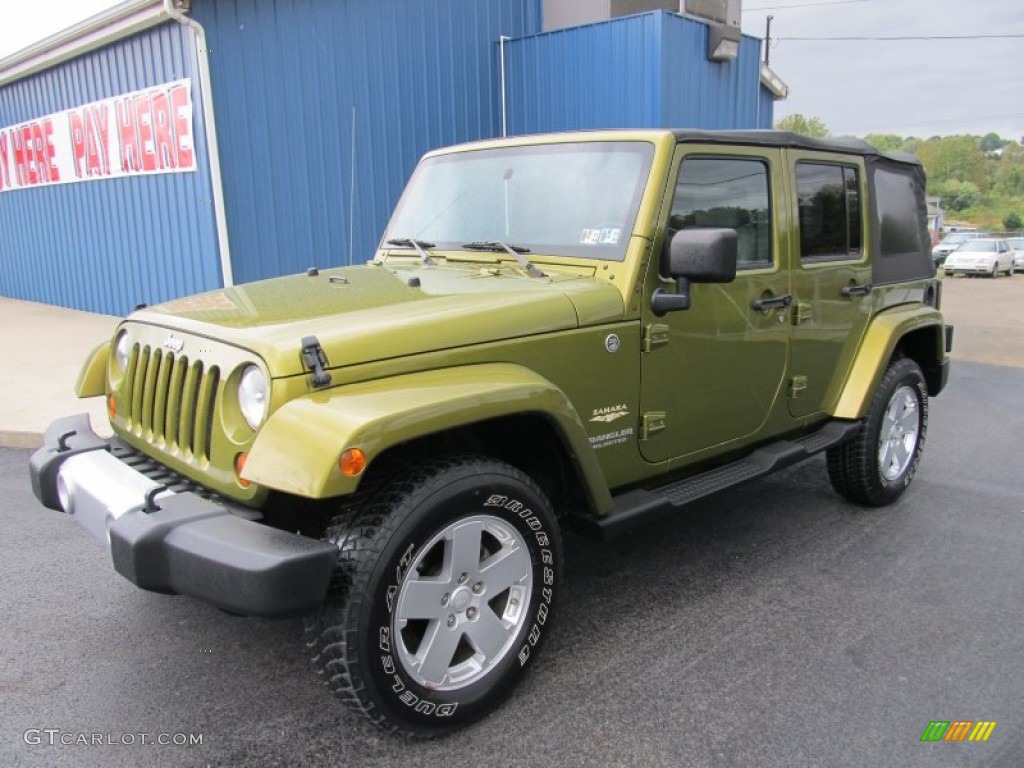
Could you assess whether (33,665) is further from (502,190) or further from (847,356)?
(847,356)

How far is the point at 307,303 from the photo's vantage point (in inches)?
116

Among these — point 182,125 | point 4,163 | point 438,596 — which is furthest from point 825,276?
point 4,163

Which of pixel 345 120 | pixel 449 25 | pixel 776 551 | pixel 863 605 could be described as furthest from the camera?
pixel 449 25

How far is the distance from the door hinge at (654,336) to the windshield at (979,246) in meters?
32.3

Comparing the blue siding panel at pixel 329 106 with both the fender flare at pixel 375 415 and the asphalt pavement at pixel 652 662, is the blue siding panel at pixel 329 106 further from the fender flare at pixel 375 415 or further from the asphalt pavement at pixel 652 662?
the fender flare at pixel 375 415

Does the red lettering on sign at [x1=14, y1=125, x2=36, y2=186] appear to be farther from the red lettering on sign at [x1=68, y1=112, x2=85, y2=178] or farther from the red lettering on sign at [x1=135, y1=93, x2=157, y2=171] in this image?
the red lettering on sign at [x1=135, y1=93, x2=157, y2=171]

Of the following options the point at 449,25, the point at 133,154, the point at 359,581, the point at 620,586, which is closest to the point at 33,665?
the point at 359,581

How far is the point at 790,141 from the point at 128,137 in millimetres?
8966

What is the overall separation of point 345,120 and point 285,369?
26.7ft

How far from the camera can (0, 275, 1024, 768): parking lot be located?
2.58 meters

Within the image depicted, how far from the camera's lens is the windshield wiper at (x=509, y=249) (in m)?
3.20

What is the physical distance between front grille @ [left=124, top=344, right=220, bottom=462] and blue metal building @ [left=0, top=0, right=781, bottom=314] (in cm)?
532

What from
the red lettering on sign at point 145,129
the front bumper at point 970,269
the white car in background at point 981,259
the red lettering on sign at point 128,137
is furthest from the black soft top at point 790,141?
the front bumper at point 970,269

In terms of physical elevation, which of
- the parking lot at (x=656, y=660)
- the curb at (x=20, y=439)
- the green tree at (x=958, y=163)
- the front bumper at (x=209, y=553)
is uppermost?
the green tree at (x=958, y=163)
